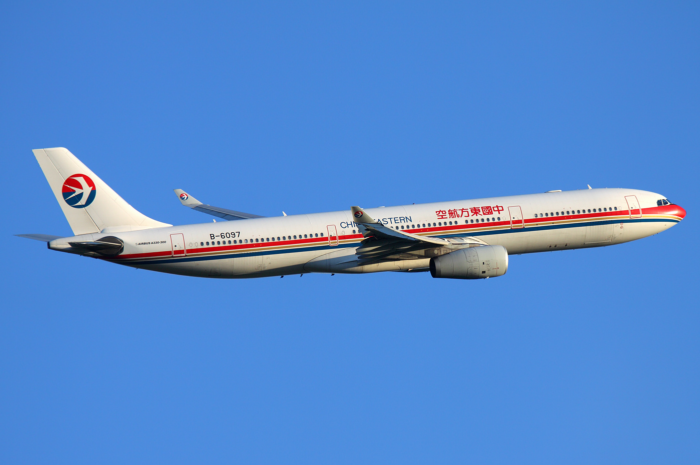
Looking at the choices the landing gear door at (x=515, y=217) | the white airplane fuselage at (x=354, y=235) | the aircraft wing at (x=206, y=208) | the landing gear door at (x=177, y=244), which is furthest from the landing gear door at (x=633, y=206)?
the landing gear door at (x=177, y=244)

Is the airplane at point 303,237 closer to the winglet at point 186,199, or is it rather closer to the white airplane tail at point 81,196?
the white airplane tail at point 81,196

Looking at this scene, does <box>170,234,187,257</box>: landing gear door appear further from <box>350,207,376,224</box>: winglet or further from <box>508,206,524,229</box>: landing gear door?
<box>508,206,524,229</box>: landing gear door

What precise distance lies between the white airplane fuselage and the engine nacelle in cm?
125

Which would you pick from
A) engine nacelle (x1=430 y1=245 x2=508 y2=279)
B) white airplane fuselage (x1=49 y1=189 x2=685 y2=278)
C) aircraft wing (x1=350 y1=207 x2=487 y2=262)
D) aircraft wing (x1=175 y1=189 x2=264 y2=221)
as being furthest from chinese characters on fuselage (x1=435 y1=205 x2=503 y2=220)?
aircraft wing (x1=175 y1=189 x2=264 y2=221)

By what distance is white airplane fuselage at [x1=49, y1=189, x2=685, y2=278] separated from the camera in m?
47.5

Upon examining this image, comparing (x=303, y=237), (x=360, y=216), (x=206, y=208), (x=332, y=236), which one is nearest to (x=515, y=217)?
(x=332, y=236)

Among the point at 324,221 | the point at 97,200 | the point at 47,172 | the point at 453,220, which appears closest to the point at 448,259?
the point at 453,220

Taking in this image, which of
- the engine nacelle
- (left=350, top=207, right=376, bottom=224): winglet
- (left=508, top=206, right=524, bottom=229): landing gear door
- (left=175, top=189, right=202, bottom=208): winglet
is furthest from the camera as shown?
(left=175, top=189, right=202, bottom=208): winglet

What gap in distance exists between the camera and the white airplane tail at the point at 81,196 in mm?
47188

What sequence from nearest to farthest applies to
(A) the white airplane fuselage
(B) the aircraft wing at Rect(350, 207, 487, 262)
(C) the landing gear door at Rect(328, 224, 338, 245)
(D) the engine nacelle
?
1. (B) the aircraft wing at Rect(350, 207, 487, 262)
2. (D) the engine nacelle
3. (A) the white airplane fuselage
4. (C) the landing gear door at Rect(328, 224, 338, 245)

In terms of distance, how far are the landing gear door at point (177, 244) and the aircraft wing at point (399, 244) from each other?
1054 centimetres

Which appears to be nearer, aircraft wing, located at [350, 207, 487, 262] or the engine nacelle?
aircraft wing, located at [350, 207, 487, 262]

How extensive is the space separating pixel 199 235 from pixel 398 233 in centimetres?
1211

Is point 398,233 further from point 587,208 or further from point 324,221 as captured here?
point 587,208
